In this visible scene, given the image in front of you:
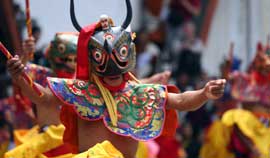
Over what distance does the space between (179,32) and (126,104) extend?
6.92 meters

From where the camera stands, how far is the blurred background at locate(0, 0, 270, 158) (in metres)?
11.0

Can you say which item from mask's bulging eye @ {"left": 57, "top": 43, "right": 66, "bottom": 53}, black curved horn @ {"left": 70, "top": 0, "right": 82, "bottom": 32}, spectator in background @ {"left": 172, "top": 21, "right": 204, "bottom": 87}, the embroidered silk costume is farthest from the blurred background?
black curved horn @ {"left": 70, "top": 0, "right": 82, "bottom": 32}

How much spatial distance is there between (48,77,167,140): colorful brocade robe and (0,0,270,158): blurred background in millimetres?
2424

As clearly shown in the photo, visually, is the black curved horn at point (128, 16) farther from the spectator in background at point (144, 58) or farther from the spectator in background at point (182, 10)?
the spectator in background at point (182, 10)

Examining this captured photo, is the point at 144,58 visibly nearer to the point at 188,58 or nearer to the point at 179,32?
the point at 188,58

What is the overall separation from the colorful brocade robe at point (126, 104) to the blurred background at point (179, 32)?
7.95 ft

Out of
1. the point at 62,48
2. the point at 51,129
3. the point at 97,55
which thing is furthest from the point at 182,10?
the point at 97,55

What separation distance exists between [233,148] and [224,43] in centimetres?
400

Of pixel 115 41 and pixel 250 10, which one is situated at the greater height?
pixel 115 41

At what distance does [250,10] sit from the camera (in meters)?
13.6

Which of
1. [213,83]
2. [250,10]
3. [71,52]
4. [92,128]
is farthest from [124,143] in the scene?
[250,10]

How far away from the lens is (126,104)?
730 centimetres

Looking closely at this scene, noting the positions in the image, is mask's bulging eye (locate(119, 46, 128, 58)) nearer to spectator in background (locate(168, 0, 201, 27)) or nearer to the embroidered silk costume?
the embroidered silk costume

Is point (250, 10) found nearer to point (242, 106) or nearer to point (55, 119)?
point (242, 106)
